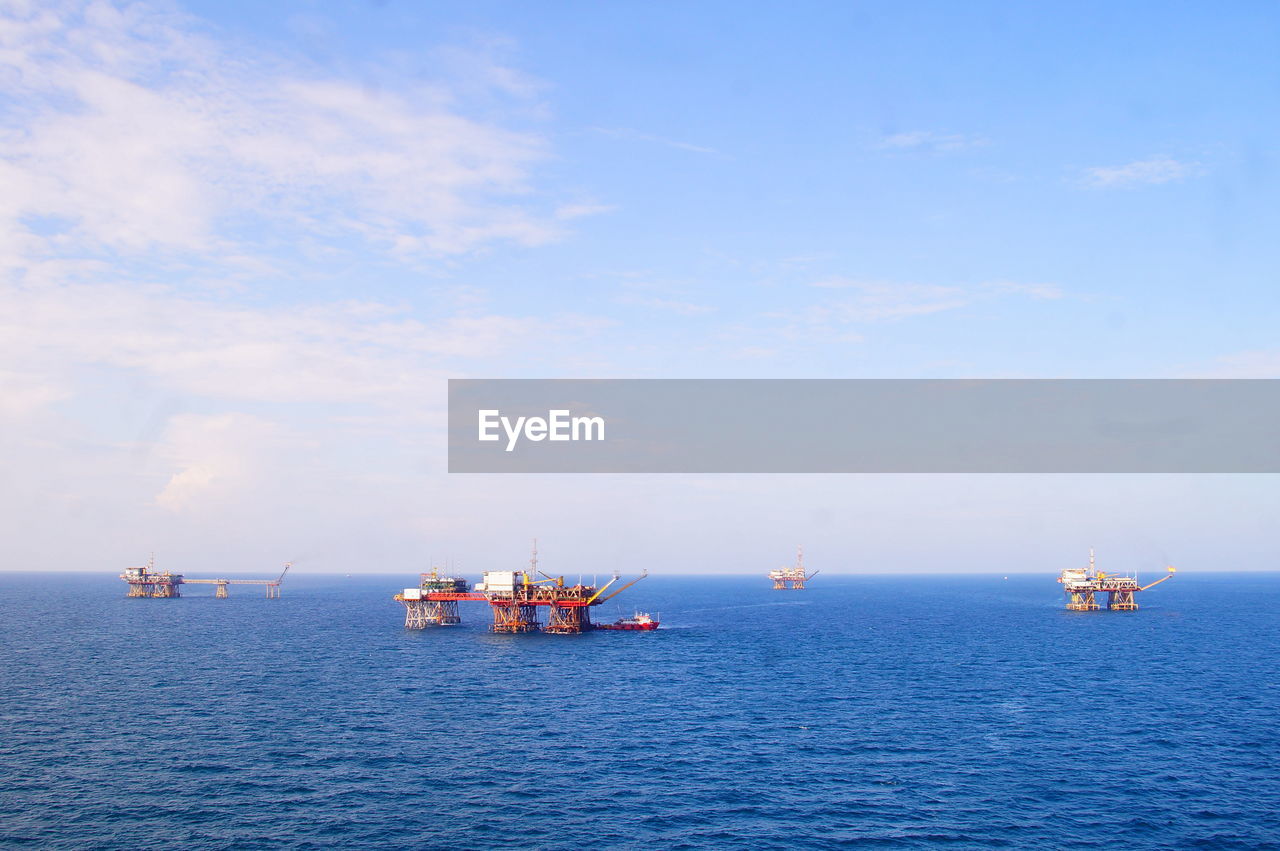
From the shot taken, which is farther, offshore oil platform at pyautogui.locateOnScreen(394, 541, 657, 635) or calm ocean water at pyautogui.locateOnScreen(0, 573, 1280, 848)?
offshore oil platform at pyautogui.locateOnScreen(394, 541, 657, 635)

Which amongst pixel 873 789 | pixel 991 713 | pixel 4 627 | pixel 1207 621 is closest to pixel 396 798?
pixel 873 789

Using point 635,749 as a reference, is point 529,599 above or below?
above

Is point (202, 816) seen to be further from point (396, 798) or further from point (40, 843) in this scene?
point (396, 798)

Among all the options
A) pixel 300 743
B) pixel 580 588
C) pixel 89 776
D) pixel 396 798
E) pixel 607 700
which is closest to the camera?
pixel 396 798

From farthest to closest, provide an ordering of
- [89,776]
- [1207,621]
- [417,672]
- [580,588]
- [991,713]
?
A: [1207,621], [580,588], [417,672], [991,713], [89,776]

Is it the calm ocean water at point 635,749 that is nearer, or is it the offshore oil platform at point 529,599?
the calm ocean water at point 635,749

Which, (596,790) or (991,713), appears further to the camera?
(991,713)

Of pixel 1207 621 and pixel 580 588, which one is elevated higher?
pixel 580 588

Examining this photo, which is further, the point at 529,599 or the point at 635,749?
the point at 529,599
